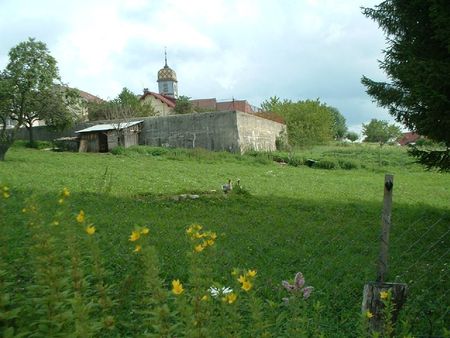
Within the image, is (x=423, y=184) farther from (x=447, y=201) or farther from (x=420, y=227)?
(x=420, y=227)

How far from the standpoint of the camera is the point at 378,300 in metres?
3.12

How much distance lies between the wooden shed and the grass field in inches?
592

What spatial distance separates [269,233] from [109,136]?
88.9 feet

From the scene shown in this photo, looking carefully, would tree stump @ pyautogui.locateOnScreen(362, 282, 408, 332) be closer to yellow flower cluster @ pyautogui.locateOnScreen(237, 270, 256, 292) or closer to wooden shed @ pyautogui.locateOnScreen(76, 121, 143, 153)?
yellow flower cluster @ pyautogui.locateOnScreen(237, 270, 256, 292)

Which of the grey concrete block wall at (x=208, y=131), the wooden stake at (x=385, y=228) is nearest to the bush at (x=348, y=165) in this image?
the grey concrete block wall at (x=208, y=131)

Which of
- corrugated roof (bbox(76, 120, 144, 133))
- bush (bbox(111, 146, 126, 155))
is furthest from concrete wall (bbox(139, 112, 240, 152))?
bush (bbox(111, 146, 126, 155))

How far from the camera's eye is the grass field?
14.0ft

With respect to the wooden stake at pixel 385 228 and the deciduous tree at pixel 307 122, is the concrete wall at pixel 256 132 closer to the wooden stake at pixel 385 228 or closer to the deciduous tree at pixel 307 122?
the deciduous tree at pixel 307 122

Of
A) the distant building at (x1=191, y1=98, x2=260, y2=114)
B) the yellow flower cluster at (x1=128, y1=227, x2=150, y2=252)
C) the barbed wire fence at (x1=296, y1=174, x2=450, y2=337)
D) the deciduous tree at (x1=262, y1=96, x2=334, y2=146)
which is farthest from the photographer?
the distant building at (x1=191, y1=98, x2=260, y2=114)

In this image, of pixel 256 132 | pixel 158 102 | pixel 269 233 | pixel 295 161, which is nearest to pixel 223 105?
pixel 158 102

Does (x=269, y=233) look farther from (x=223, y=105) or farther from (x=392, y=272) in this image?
(x=223, y=105)

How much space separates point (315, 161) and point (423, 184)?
29.5 ft

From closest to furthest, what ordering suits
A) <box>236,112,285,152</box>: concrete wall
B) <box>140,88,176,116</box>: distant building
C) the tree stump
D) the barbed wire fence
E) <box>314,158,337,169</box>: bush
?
1. the tree stump
2. the barbed wire fence
3. <box>314,158,337,169</box>: bush
4. <box>236,112,285,152</box>: concrete wall
5. <box>140,88,176,116</box>: distant building

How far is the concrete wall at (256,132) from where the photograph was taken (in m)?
30.6
